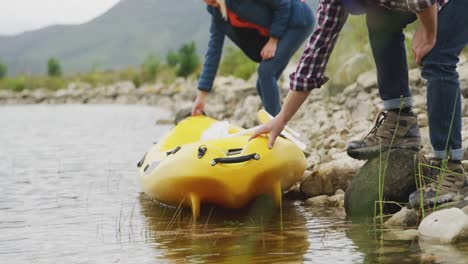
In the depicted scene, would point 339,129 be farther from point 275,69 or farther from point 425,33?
point 425,33

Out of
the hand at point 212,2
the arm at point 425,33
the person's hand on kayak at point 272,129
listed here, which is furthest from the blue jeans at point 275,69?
the arm at point 425,33

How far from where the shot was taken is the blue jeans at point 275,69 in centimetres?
518

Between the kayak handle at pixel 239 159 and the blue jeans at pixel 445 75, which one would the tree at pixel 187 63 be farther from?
the blue jeans at pixel 445 75

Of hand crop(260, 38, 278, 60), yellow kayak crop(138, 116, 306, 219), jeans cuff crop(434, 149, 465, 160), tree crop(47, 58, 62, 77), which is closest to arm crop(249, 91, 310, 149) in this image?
yellow kayak crop(138, 116, 306, 219)

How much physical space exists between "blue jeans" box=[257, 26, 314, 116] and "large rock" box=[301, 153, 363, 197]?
0.66 m

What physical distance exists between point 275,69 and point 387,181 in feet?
5.72

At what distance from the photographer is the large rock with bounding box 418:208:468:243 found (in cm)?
294

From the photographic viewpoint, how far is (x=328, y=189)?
4598 mm

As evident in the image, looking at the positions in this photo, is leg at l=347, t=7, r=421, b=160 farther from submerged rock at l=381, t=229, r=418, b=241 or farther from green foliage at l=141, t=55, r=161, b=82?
green foliage at l=141, t=55, r=161, b=82

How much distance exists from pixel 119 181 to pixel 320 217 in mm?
2623

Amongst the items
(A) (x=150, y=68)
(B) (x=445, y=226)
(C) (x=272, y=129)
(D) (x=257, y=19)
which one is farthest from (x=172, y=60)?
(B) (x=445, y=226)

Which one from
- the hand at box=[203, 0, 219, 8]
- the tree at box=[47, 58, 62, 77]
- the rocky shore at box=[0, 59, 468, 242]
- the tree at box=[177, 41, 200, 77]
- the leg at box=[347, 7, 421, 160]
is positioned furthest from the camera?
the tree at box=[47, 58, 62, 77]

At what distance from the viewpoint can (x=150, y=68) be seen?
38938 mm

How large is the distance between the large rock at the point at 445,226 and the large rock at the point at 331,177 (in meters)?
1.39
